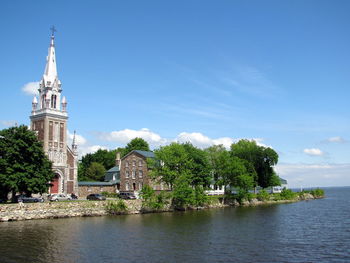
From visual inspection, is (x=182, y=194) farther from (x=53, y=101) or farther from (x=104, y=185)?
(x=53, y=101)

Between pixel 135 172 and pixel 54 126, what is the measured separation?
70.5 ft

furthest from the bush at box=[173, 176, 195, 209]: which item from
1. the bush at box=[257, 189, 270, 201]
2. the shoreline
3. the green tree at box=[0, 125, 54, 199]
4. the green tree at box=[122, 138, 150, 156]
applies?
the green tree at box=[122, 138, 150, 156]

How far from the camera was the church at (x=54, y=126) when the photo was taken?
74.5m

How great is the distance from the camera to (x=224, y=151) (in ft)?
274

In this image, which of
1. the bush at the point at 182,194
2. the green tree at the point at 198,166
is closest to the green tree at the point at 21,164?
the bush at the point at 182,194

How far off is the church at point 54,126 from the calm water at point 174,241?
28711 millimetres

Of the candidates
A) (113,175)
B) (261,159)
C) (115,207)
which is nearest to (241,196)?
(261,159)

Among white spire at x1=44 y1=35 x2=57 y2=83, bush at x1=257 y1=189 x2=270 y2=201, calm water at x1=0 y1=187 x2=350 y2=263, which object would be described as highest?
white spire at x1=44 y1=35 x2=57 y2=83

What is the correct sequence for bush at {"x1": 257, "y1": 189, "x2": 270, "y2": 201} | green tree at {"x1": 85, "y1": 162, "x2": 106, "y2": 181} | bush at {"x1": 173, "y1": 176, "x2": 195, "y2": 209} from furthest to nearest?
1. green tree at {"x1": 85, "y1": 162, "x2": 106, "y2": 181}
2. bush at {"x1": 257, "y1": 189, "x2": 270, "y2": 201}
3. bush at {"x1": 173, "y1": 176, "x2": 195, "y2": 209}

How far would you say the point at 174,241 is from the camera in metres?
33.8

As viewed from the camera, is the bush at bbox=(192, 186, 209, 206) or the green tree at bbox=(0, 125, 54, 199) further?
the bush at bbox=(192, 186, 209, 206)

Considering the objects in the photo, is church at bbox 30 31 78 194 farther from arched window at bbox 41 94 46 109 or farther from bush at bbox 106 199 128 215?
bush at bbox 106 199 128 215

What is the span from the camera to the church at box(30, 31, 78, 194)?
2932 inches

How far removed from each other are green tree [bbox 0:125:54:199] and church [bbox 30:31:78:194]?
1828 cm
